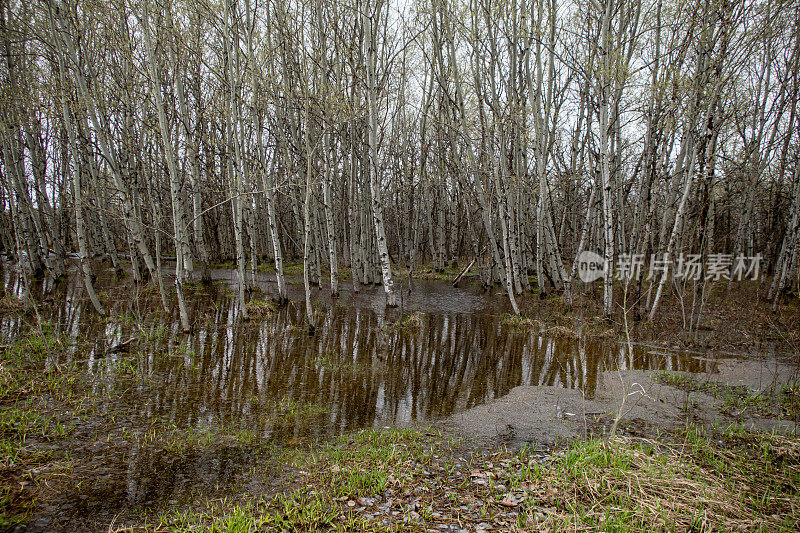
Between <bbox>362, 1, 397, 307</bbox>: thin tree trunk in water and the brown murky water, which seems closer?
the brown murky water

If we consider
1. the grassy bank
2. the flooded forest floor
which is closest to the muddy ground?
the flooded forest floor

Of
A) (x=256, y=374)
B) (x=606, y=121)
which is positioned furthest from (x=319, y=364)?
(x=606, y=121)

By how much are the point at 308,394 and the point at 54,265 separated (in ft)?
51.7

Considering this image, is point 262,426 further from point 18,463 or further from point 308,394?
point 18,463

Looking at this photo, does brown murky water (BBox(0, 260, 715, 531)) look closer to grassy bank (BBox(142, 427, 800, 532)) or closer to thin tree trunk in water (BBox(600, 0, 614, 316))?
grassy bank (BBox(142, 427, 800, 532))

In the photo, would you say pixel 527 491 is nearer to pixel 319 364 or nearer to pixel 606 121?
pixel 319 364

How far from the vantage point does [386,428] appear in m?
5.23

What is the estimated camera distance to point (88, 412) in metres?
5.11

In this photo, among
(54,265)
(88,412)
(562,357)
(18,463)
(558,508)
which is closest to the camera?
(558,508)

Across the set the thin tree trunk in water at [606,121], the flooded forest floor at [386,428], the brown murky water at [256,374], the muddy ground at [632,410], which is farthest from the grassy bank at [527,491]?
the thin tree trunk in water at [606,121]

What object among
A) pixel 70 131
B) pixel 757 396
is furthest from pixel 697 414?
pixel 70 131

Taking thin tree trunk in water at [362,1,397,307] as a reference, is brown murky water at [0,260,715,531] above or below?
below

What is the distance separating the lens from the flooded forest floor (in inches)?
133

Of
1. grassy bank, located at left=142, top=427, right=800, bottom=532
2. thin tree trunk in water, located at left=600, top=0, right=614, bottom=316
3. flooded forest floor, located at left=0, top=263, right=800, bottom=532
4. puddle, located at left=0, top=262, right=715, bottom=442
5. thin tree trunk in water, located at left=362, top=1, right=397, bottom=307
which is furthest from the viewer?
thin tree trunk in water, located at left=362, top=1, right=397, bottom=307
